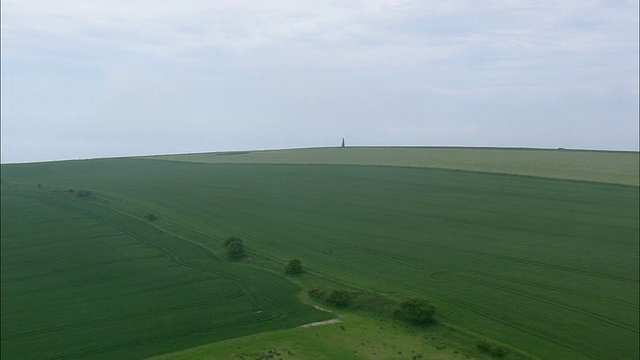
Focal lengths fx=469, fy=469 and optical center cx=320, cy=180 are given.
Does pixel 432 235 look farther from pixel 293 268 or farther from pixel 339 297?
pixel 339 297

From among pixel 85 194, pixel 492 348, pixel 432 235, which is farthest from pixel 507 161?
pixel 85 194

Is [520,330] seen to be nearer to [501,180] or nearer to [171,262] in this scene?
[171,262]

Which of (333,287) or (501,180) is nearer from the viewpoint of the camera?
(333,287)

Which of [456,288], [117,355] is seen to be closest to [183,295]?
[117,355]

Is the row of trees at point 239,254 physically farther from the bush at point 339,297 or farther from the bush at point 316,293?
the bush at point 339,297

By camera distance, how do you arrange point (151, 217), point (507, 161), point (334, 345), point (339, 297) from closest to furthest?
point (334, 345)
point (339, 297)
point (151, 217)
point (507, 161)

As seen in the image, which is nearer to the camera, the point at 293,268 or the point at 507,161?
the point at 293,268
